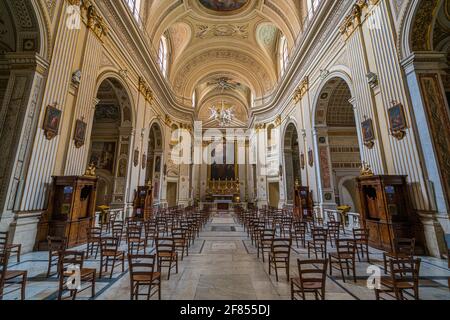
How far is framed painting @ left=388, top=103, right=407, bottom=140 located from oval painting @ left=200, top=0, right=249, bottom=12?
536 inches

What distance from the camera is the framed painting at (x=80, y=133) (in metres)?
7.12

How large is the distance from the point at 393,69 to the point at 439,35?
1.65 metres

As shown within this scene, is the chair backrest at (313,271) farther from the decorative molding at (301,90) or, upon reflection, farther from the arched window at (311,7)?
the arched window at (311,7)

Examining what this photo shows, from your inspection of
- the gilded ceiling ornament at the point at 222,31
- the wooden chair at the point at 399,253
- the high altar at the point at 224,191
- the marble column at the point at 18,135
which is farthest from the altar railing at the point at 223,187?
the wooden chair at the point at 399,253

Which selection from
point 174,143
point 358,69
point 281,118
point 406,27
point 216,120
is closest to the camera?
point 406,27

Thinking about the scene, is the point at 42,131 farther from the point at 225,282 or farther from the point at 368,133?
the point at 368,133

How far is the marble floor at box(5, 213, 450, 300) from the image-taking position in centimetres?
316

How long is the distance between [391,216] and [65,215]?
9379mm

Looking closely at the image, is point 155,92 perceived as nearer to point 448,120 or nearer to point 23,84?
point 23,84

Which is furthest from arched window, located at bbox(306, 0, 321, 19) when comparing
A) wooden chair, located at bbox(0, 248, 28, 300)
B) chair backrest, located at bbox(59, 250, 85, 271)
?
wooden chair, located at bbox(0, 248, 28, 300)

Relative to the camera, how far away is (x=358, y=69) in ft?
24.8

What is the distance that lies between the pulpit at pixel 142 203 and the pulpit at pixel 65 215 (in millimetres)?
5038

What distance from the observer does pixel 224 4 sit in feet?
50.1
